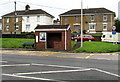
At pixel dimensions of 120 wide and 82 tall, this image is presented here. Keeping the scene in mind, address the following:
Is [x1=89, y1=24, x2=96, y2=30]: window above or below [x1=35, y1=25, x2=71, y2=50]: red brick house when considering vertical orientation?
above

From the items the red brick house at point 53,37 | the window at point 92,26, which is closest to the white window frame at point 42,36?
the red brick house at point 53,37

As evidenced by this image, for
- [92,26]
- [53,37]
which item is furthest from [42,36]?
[92,26]

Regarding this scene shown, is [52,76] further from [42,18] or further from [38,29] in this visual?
[42,18]

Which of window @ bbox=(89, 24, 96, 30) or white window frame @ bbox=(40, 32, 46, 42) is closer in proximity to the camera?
white window frame @ bbox=(40, 32, 46, 42)

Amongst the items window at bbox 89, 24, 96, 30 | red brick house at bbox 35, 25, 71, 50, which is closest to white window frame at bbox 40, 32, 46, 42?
red brick house at bbox 35, 25, 71, 50

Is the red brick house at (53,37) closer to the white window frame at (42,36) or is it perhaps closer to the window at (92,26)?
the white window frame at (42,36)

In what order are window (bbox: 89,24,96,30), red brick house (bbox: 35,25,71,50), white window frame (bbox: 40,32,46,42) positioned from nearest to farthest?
red brick house (bbox: 35,25,71,50), white window frame (bbox: 40,32,46,42), window (bbox: 89,24,96,30)

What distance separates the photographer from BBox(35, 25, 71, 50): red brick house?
70.5 feet

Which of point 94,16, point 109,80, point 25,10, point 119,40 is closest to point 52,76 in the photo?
point 109,80

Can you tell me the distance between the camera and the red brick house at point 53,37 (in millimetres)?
21500

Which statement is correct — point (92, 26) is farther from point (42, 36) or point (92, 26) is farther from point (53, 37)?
point (42, 36)

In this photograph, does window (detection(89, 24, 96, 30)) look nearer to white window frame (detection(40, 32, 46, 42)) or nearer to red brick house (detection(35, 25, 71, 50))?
red brick house (detection(35, 25, 71, 50))

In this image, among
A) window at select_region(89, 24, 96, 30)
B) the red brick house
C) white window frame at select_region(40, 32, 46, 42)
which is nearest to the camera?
the red brick house

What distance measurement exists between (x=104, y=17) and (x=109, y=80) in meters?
44.8
